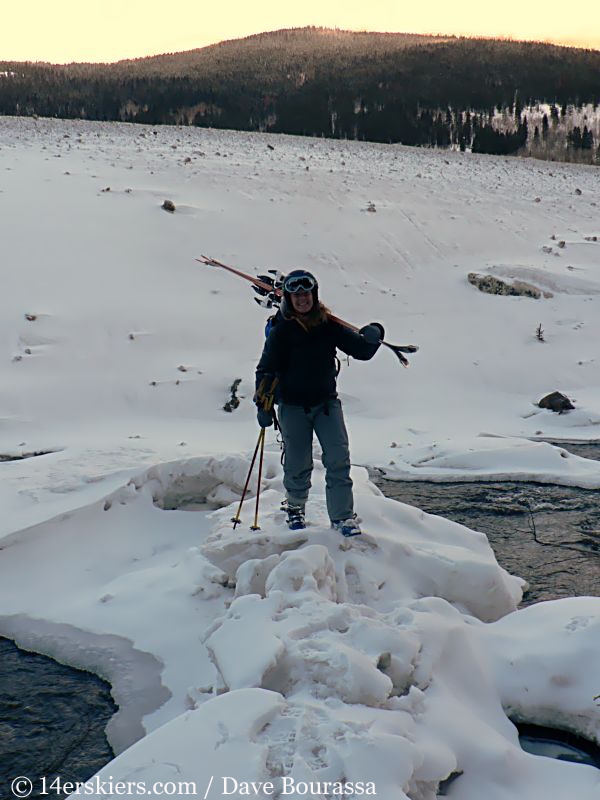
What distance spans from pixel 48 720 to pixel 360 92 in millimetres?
38292

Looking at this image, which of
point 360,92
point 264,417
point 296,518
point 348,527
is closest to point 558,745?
point 348,527

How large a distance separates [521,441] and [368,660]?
208 inches

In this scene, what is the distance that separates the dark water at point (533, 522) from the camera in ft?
16.0

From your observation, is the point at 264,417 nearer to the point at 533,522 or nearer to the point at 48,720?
the point at 48,720

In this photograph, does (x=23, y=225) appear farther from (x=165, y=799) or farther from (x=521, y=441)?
(x=165, y=799)

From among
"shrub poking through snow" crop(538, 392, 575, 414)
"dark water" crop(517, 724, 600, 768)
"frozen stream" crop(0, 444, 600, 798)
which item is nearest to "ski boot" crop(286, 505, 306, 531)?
"frozen stream" crop(0, 444, 600, 798)

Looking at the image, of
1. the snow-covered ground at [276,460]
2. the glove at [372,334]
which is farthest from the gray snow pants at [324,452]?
the glove at [372,334]

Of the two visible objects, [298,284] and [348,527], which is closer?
[298,284]

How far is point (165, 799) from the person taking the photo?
244 centimetres

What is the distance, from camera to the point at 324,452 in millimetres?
4914

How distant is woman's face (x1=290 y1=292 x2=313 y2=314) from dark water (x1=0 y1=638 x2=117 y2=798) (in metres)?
2.49

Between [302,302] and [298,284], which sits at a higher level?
[298,284]

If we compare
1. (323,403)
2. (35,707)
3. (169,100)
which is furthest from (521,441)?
(169,100)

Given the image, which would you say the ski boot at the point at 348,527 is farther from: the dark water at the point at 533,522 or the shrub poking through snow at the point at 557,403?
the shrub poking through snow at the point at 557,403
